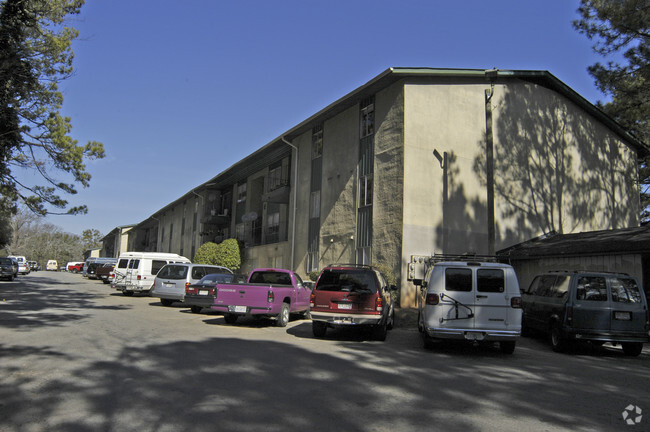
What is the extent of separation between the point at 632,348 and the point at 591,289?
64.6 inches

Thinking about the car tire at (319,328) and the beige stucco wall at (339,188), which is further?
the beige stucco wall at (339,188)

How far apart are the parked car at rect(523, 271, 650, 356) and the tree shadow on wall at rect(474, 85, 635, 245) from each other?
11837 mm

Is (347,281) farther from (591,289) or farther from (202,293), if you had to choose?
(202,293)

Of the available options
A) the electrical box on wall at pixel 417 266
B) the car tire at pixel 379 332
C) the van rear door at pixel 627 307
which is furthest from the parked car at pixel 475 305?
the electrical box on wall at pixel 417 266

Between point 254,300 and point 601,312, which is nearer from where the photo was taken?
point 601,312

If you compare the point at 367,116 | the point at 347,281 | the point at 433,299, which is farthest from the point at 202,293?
the point at 367,116

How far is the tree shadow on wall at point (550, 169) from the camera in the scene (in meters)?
23.0

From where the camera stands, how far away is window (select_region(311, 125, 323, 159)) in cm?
2750

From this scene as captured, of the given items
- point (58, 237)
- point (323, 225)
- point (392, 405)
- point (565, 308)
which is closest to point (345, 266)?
point (565, 308)

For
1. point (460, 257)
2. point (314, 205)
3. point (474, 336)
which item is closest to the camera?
point (474, 336)

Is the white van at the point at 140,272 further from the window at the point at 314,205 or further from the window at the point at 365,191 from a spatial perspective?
the window at the point at 365,191

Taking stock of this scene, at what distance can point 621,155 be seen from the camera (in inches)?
1127

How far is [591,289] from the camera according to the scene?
35.1 ft

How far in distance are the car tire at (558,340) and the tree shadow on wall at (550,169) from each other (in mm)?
11722
